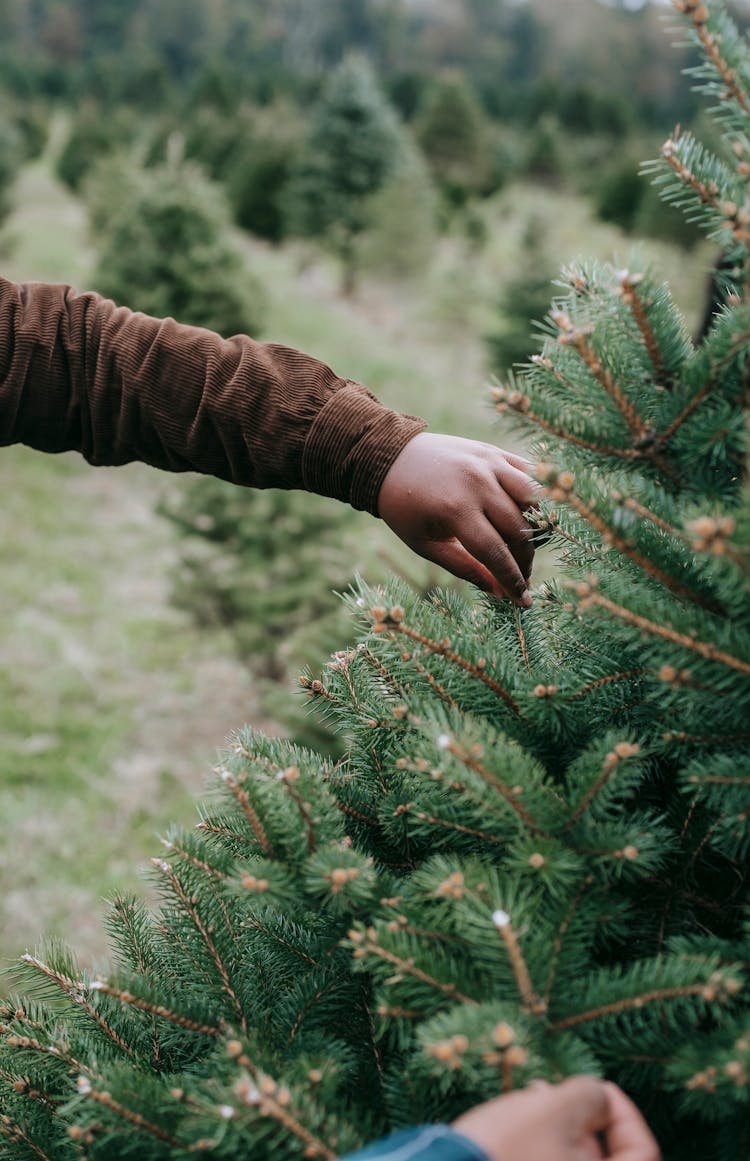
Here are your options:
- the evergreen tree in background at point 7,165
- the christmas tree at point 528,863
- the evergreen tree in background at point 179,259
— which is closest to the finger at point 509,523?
the christmas tree at point 528,863

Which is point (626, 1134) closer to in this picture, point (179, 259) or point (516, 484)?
point (516, 484)

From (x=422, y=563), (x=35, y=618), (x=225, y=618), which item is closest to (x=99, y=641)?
(x=35, y=618)

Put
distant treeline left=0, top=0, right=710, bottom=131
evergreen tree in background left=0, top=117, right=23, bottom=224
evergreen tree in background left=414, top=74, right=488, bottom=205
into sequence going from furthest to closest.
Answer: distant treeline left=0, top=0, right=710, bottom=131 → evergreen tree in background left=414, top=74, right=488, bottom=205 → evergreen tree in background left=0, top=117, right=23, bottom=224

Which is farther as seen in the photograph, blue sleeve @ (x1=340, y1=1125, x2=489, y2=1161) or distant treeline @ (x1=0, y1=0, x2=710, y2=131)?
distant treeline @ (x1=0, y1=0, x2=710, y2=131)

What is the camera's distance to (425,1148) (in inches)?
31.8

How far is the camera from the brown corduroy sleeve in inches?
65.3

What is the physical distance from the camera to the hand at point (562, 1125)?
795 millimetres

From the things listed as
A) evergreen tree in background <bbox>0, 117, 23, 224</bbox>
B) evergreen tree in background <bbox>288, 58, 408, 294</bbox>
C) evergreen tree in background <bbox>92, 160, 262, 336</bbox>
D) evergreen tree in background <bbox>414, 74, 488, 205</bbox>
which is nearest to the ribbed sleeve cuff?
evergreen tree in background <bbox>92, 160, 262, 336</bbox>

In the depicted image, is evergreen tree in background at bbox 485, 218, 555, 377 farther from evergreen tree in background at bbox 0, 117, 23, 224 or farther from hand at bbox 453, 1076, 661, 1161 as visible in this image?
hand at bbox 453, 1076, 661, 1161

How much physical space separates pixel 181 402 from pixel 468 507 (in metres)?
0.73

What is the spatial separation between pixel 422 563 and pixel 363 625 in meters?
2.73

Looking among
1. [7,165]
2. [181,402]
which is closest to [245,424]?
[181,402]

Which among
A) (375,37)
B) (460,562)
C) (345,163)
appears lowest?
(345,163)

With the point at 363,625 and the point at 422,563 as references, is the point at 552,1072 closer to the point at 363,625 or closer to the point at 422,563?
the point at 363,625
